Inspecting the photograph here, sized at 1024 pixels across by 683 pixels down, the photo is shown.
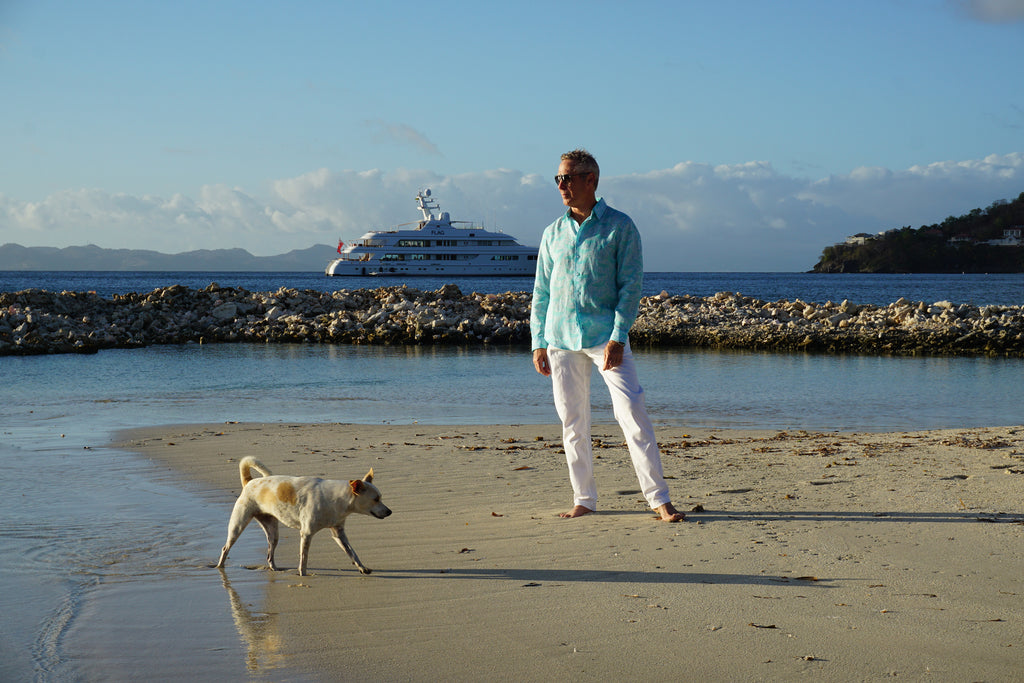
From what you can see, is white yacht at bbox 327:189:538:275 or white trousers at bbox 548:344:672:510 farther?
white yacht at bbox 327:189:538:275

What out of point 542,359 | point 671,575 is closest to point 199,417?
point 542,359

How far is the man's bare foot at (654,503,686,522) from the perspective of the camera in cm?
427

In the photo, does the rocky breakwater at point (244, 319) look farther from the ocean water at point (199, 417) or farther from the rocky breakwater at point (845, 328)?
the rocky breakwater at point (845, 328)

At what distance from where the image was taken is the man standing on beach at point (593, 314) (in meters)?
4.16

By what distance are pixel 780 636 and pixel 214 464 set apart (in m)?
4.68

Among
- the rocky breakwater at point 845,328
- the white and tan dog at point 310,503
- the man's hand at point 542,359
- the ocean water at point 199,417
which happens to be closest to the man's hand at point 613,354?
the man's hand at point 542,359

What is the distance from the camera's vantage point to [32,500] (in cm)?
514

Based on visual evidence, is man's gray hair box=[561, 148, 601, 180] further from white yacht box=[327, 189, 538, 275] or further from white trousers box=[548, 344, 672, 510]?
white yacht box=[327, 189, 538, 275]

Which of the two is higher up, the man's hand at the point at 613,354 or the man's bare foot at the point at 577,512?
the man's hand at the point at 613,354

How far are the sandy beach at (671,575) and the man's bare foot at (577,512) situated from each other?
0.18 feet

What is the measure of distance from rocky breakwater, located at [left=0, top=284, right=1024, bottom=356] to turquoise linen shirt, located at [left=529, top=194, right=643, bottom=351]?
14.5 metres

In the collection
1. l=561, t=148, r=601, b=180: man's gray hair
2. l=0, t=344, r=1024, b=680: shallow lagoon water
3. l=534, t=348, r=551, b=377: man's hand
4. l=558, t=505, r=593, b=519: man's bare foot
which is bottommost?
l=0, t=344, r=1024, b=680: shallow lagoon water

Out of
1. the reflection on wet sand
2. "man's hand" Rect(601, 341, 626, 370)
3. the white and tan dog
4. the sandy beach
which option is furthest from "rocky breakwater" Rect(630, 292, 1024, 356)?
the reflection on wet sand

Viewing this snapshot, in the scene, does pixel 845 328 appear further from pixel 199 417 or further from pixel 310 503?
pixel 310 503
